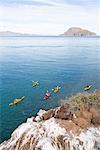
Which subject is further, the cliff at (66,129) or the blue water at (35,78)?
the blue water at (35,78)

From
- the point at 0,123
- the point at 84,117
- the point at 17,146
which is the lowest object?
the point at 0,123

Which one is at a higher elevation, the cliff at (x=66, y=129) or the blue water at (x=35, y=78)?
the cliff at (x=66, y=129)

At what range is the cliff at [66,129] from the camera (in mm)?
17203

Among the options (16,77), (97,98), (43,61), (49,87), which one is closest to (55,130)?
Result: (97,98)

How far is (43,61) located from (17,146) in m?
45.8

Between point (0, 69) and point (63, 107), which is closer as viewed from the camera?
point (63, 107)

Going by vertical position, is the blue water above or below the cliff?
below

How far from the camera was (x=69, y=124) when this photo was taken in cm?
1795

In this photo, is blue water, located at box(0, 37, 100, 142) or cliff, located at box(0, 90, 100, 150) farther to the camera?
blue water, located at box(0, 37, 100, 142)

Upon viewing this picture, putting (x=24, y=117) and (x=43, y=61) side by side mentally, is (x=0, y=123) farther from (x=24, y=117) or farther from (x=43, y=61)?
(x=43, y=61)

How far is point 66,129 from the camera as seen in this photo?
57.8 ft

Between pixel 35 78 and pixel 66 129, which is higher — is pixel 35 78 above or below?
below

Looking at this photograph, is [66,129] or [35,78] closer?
[66,129]

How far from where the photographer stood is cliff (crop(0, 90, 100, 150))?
17203 mm
